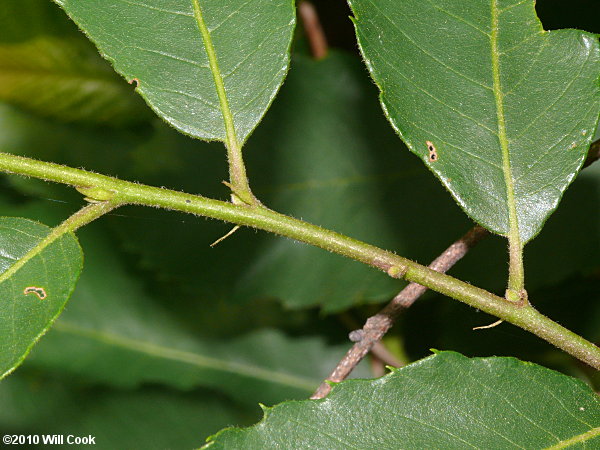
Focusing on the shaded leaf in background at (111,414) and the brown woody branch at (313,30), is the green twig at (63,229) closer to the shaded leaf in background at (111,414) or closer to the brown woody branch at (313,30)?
the brown woody branch at (313,30)

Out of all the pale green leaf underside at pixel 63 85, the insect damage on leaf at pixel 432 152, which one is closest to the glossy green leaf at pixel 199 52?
the insect damage on leaf at pixel 432 152

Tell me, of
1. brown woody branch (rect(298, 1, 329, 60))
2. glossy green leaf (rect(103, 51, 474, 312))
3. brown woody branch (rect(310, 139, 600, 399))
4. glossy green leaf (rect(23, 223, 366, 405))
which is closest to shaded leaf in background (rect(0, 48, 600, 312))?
glossy green leaf (rect(103, 51, 474, 312))

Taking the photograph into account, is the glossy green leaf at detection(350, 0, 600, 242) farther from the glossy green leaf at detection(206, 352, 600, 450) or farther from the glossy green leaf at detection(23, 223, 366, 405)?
the glossy green leaf at detection(23, 223, 366, 405)

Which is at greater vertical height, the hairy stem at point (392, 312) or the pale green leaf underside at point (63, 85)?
the pale green leaf underside at point (63, 85)

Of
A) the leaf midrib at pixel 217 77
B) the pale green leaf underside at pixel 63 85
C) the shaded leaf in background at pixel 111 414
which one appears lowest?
the shaded leaf in background at pixel 111 414

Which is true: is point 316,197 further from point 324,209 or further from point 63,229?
point 63,229

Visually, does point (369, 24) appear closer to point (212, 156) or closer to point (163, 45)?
point (163, 45)
